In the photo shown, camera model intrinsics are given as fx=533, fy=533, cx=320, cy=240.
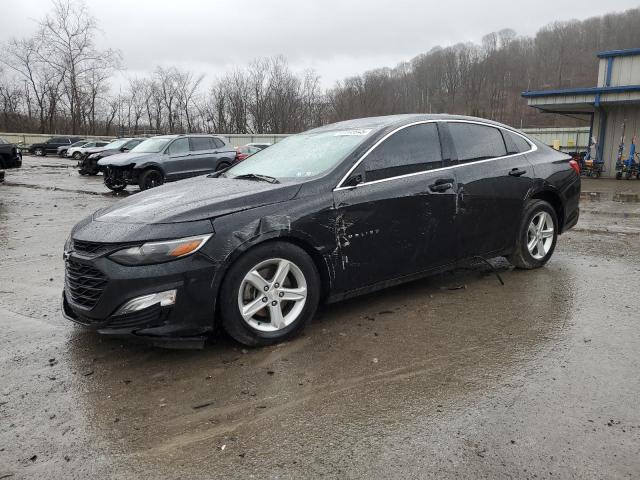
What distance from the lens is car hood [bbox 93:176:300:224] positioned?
142 inches

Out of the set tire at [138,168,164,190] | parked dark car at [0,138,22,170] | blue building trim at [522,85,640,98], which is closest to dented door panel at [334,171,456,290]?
tire at [138,168,164,190]

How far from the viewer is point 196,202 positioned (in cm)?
378

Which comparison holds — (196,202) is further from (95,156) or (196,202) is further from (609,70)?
(609,70)

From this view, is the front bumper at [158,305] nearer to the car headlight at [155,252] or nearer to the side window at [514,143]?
the car headlight at [155,252]

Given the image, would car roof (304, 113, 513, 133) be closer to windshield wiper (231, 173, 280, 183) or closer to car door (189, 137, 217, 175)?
windshield wiper (231, 173, 280, 183)

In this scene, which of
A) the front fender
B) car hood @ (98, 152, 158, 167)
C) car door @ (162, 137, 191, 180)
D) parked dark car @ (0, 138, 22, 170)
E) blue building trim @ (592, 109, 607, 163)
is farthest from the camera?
blue building trim @ (592, 109, 607, 163)

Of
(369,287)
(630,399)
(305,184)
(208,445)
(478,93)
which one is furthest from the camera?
(478,93)

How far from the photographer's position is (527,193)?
5.40 metres

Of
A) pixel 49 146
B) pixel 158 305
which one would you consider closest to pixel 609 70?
pixel 158 305

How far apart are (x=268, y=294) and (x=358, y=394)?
989 millimetres

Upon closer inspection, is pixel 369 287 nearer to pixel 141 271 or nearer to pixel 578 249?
pixel 141 271

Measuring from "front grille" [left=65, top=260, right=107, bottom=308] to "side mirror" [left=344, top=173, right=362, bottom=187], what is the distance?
188cm

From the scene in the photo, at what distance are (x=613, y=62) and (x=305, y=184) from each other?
68.9 ft


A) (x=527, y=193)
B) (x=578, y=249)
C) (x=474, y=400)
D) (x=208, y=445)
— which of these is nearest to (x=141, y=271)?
(x=208, y=445)
